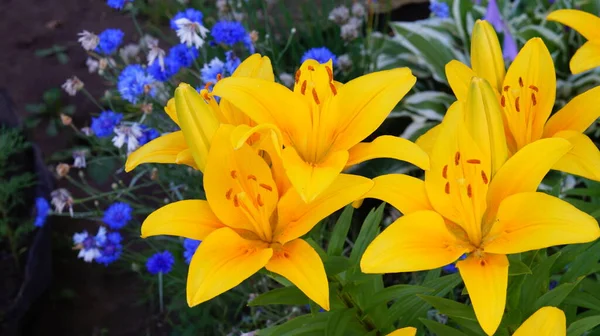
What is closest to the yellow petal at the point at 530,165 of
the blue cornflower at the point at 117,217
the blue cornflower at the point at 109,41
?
the blue cornflower at the point at 117,217

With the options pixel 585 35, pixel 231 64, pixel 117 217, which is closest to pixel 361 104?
pixel 585 35

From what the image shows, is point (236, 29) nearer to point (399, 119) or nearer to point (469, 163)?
point (399, 119)

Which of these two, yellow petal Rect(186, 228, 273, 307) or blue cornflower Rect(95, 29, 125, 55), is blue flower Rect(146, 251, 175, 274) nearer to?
blue cornflower Rect(95, 29, 125, 55)

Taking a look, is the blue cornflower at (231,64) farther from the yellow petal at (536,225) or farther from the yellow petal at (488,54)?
the yellow petal at (536,225)

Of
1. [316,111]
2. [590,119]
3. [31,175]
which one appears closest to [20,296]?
[31,175]

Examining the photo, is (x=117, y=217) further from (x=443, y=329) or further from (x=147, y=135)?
(x=443, y=329)

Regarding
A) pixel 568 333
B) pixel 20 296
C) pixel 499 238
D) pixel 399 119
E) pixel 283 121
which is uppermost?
pixel 283 121

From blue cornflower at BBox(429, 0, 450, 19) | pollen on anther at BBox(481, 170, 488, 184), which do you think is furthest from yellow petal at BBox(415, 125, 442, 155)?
blue cornflower at BBox(429, 0, 450, 19)
